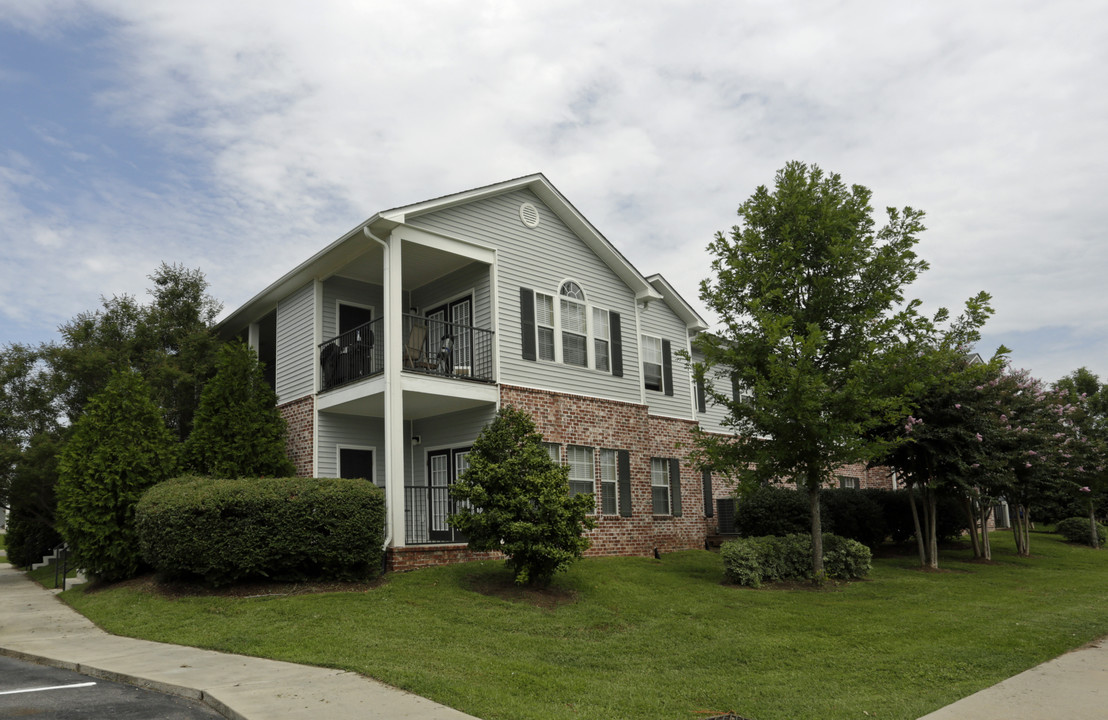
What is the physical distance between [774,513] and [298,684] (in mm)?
13727

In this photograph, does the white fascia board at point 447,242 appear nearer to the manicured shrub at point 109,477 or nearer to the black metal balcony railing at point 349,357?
the black metal balcony railing at point 349,357

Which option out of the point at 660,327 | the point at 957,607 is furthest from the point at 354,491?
the point at 660,327

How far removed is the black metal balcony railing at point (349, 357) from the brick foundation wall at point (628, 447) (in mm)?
2843

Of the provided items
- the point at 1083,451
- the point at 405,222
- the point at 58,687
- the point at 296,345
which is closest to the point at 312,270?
the point at 296,345

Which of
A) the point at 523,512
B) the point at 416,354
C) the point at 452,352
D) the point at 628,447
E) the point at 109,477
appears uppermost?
the point at 452,352

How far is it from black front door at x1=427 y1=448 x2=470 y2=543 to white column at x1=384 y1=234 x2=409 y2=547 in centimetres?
96

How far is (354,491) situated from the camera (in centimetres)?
1238

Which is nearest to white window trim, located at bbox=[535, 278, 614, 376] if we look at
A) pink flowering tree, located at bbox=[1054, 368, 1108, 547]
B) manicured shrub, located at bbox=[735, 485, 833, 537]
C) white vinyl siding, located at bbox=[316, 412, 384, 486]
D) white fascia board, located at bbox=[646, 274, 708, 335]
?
white fascia board, located at bbox=[646, 274, 708, 335]

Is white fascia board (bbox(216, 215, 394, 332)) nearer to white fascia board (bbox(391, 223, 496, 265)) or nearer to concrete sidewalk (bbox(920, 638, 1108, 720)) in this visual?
white fascia board (bbox(391, 223, 496, 265))

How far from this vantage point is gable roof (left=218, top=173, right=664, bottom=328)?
1457 cm

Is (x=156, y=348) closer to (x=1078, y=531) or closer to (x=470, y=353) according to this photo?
(x=470, y=353)

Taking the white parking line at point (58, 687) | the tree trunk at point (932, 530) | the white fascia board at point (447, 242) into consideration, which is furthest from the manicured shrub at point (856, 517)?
the white parking line at point (58, 687)

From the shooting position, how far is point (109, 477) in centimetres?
1363

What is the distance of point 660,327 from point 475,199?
6885 mm
